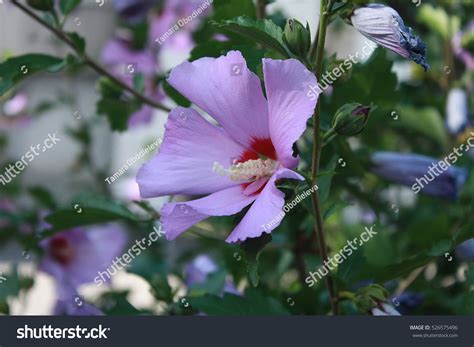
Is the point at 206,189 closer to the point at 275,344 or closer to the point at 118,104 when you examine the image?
the point at 275,344

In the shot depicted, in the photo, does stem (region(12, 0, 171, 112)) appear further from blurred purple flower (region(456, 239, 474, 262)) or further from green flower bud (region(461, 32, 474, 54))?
green flower bud (region(461, 32, 474, 54))

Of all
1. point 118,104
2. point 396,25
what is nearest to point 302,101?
point 396,25

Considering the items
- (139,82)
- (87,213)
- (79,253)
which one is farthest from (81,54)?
(79,253)

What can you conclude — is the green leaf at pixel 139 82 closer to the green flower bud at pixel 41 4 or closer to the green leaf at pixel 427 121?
the green flower bud at pixel 41 4

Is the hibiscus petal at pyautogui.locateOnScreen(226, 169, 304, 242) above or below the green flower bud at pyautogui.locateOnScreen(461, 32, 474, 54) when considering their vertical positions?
above

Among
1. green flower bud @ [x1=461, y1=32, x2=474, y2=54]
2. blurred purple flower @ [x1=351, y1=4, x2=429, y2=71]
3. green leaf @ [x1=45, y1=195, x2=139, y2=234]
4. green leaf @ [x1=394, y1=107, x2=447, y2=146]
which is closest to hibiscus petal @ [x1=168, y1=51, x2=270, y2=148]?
blurred purple flower @ [x1=351, y1=4, x2=429, y2=71]

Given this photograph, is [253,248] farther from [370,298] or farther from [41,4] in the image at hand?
[41,4]
